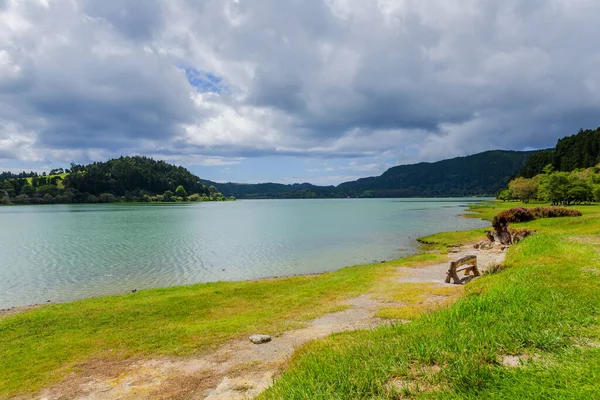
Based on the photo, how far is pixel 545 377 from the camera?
639cm

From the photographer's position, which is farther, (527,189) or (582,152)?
(582,152)

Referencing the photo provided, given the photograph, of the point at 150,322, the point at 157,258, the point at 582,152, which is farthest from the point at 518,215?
the point at 582,152

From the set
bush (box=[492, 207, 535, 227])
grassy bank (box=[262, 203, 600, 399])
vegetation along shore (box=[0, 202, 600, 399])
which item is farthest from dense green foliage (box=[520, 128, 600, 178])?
grassy bank (box=[262, 203, 600, 399])

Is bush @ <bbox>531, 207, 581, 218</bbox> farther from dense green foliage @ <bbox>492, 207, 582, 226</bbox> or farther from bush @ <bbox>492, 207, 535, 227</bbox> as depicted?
bush @ <bbox>492, 207, 535, 227</bbox>

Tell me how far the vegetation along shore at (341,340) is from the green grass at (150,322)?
10 cm

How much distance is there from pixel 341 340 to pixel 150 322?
13.3 m

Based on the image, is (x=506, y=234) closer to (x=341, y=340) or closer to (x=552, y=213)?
(x=552, y=213)

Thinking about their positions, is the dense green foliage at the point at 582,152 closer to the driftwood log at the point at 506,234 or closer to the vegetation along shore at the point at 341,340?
the driftwood log at the point at 506,234

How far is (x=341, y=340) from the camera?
439 inches

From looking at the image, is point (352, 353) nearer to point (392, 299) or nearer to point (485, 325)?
point (485, 325)

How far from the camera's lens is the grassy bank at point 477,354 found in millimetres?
6375

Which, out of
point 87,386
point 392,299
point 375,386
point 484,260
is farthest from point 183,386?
point 484,260

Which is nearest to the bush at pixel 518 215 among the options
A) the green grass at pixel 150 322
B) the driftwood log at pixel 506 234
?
the driftwood log at pixel 506 234

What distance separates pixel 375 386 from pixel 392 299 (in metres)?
13.7
